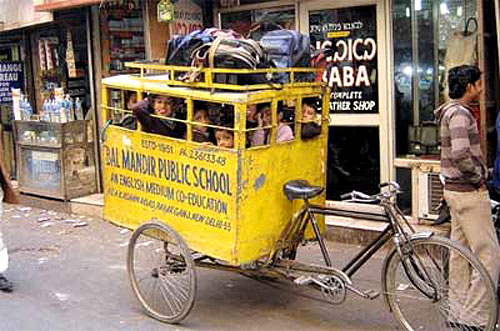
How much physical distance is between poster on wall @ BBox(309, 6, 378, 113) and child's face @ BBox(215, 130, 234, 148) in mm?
2670

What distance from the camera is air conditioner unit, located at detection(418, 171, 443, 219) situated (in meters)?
6.86

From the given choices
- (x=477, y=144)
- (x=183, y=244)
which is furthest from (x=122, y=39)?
(x=477, y=144)

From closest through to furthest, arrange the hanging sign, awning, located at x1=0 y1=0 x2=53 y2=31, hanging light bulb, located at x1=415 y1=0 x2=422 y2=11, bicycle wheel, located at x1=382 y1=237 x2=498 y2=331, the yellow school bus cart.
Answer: bicycle wheel, located at x1=382 y1=237 x2=498 y2=331, the yellow school bus cart, hanging light bulb, located at x1=415 y1=0 x2=422 y2=11, the hanging sign, awning, located at x1=0 y1=0 x2=53 y2=31

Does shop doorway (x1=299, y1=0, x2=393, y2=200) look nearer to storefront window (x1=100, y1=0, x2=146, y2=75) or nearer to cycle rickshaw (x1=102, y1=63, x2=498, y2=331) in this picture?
cycle rickshaw (x1=102, y1=63, x2=498, y2=331)

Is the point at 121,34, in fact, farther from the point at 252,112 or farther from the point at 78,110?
the point at 252,112

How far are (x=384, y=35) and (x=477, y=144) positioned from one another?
2.86 m

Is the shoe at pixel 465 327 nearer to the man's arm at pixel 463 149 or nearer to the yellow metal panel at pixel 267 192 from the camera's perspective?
the man's arm at pixel 463 149

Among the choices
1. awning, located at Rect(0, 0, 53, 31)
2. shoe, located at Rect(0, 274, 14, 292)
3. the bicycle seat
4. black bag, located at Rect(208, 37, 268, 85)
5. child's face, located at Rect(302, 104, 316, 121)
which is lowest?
shoe, located at Rect(0, 274, 14, 292)

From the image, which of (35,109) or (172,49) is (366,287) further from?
(35,109)

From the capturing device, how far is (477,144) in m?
4.61

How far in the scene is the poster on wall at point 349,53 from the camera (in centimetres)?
735

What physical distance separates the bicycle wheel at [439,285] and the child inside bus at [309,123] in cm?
117

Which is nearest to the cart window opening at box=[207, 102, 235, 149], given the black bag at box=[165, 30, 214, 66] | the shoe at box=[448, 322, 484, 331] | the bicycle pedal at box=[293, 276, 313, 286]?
the black bag at box=[165, 30, 214, 66]

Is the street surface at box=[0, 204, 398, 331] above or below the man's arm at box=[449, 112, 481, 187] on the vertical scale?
below
